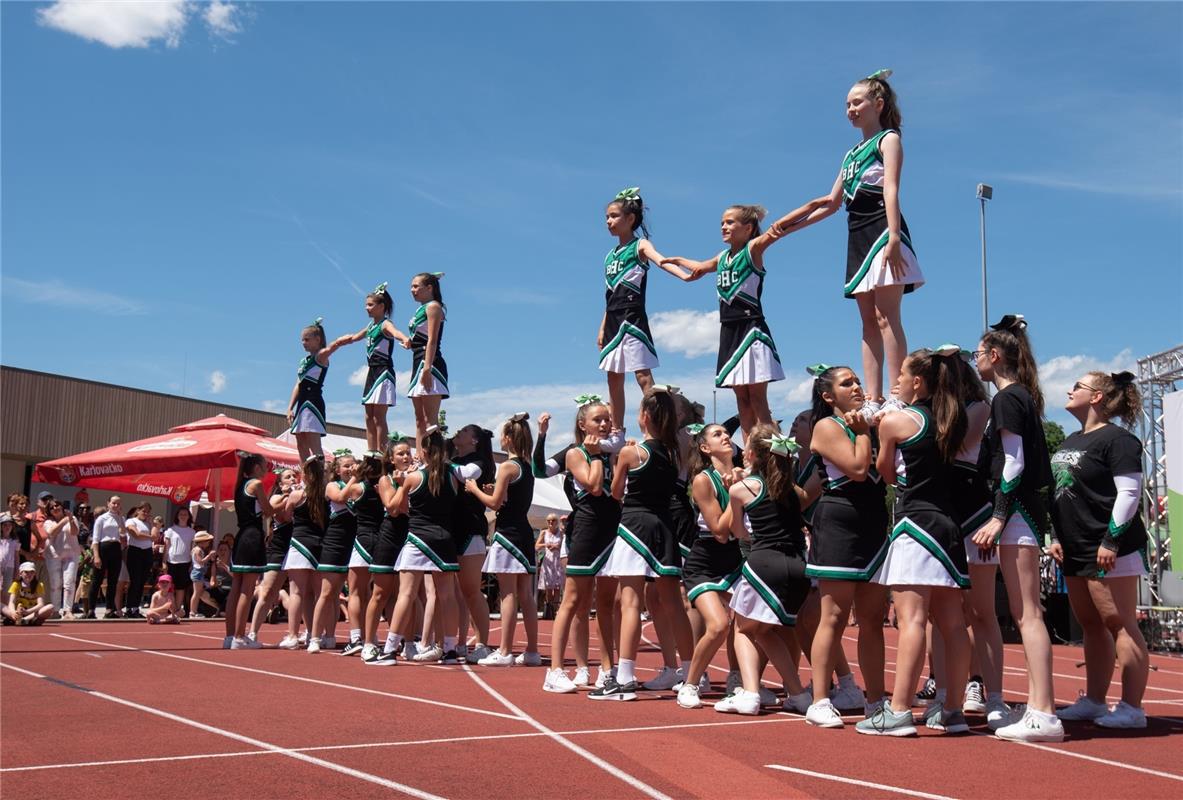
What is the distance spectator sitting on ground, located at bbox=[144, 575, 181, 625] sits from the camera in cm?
1700

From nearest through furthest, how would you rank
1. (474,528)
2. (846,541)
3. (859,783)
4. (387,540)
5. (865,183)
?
(859,783)
(846,541)
(865,183)
(474,528)
(387,540)

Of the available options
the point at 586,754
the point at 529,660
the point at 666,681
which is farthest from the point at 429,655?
the point at 586,754

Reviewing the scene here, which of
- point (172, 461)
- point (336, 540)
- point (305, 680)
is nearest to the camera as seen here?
point (305, 680)

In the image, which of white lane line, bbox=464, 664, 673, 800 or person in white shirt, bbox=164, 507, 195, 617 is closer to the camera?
white lane line, bbox=464, 664, 673, 800

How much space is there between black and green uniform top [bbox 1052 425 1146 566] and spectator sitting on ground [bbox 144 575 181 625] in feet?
46.8

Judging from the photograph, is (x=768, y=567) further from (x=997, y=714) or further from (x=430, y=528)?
(x=430, y=528)

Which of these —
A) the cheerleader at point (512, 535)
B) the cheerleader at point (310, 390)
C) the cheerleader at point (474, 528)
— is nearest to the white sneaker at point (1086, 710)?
the cheerleader at point (512, 535)

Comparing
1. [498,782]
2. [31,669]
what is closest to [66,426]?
[31,669]

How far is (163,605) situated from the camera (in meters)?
17.0

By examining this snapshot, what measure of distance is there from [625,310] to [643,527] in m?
2.56

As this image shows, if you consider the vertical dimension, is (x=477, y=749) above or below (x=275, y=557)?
below

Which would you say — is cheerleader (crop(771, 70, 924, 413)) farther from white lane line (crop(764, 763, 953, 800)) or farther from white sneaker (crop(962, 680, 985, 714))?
white lane line (crop(764, 763, 953, 800))

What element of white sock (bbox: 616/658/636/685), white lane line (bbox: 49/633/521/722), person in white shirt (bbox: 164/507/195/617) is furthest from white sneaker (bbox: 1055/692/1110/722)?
person in white shirt (bbox: 164/507/195/617)

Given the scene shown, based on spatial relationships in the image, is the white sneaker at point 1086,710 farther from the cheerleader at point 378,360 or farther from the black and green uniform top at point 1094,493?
the cheerleader at point 378,360
